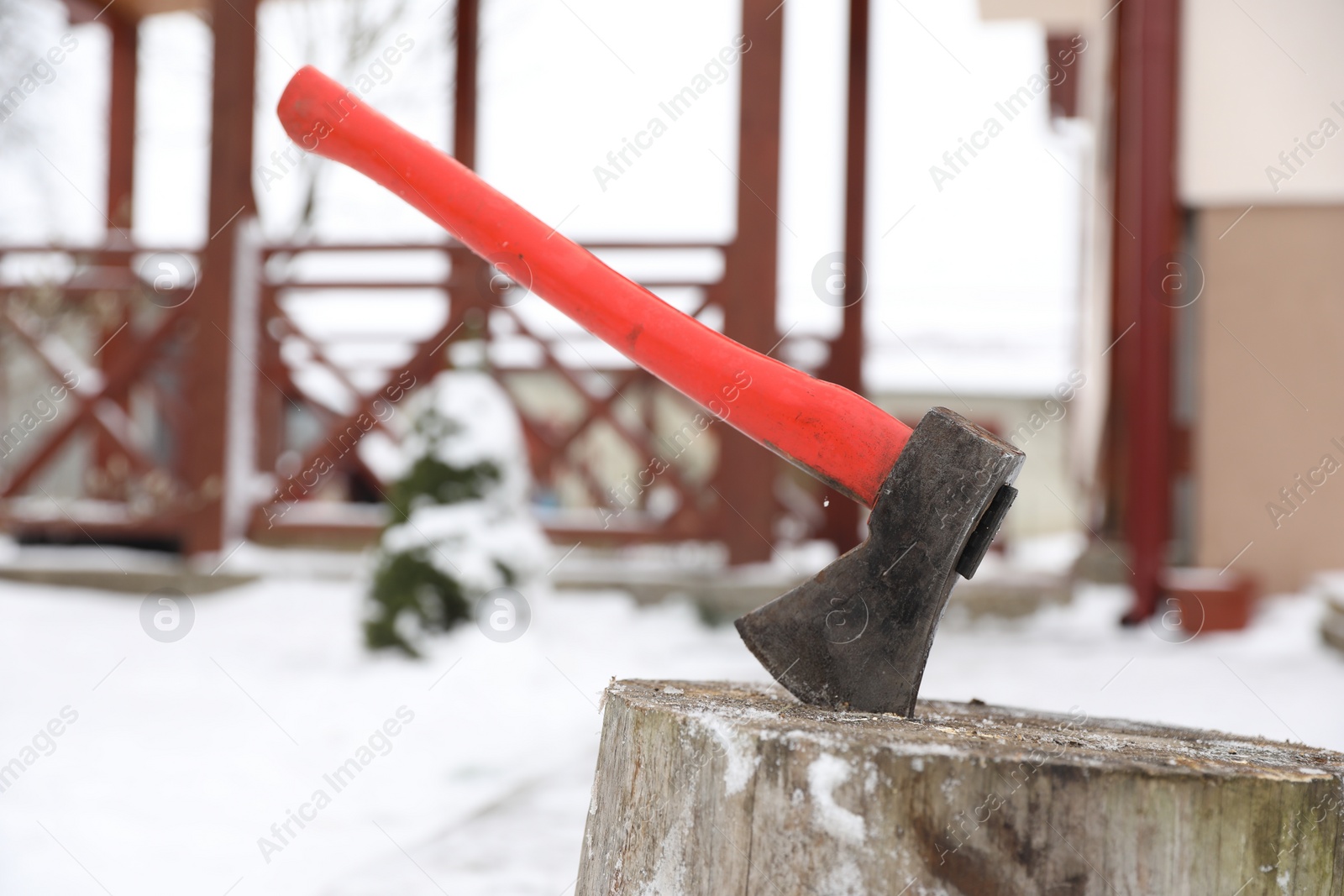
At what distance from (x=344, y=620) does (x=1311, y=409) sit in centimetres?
442

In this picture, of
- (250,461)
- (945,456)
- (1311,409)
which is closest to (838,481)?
(945,456)

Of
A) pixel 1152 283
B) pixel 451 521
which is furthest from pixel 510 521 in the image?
pixel 1152 283

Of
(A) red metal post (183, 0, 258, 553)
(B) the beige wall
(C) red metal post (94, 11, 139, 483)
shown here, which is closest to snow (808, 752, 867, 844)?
(B) the beige wall

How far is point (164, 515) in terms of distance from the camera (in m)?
5.49

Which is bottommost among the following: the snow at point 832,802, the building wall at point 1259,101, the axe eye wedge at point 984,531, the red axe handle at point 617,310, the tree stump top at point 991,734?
the snow at point 832,802

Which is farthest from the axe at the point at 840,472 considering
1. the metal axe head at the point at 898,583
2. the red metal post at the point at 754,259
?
the red metal post at the point at 754,259

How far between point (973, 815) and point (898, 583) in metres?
0.30

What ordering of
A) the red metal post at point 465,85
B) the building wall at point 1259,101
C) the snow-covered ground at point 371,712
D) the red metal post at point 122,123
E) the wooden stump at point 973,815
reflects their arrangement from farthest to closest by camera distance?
the red metal post at point 122,123, the red metal post at point 465,85, the building wall at point 1259,101, the snow-covered ground at point 371,712, the wooden stump at point 973,815

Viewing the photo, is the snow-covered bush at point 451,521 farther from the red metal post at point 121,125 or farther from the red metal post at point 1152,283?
the red metal post at point 121,125

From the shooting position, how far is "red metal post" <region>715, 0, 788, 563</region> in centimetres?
502

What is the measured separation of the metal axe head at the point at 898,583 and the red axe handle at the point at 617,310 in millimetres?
60

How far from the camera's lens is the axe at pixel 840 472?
125 cm

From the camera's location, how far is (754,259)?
511 cm

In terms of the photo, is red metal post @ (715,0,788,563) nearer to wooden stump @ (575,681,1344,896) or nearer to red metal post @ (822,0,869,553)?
red metal post @ (822,0,869,553)
